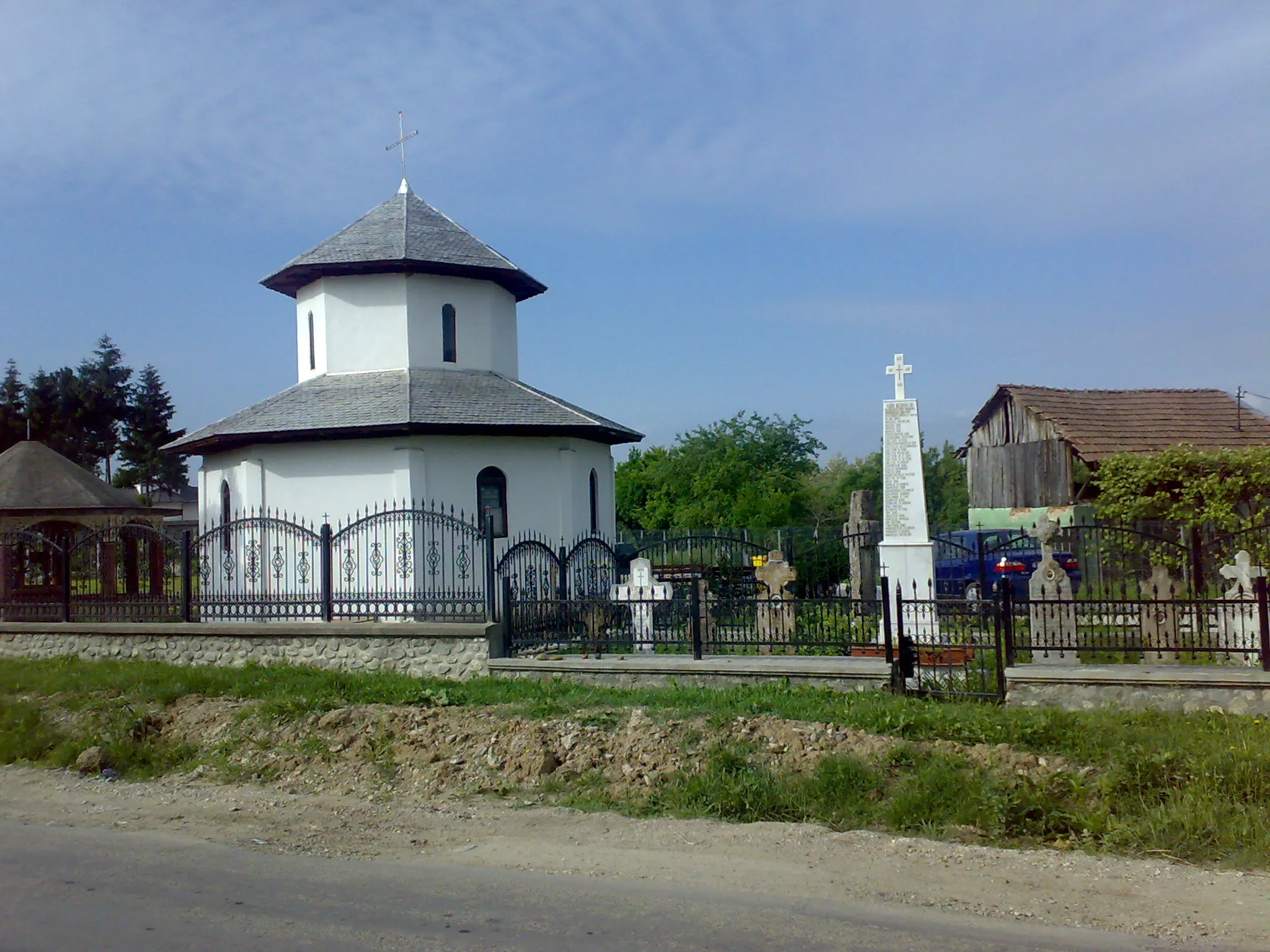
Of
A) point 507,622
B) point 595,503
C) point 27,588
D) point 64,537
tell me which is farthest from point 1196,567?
point 27,588

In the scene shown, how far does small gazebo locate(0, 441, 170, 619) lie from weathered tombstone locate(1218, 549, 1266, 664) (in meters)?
14.3

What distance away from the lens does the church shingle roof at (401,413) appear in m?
17.9

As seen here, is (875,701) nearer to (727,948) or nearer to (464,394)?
(727,948)

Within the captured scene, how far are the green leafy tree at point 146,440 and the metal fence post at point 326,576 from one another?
129 feet

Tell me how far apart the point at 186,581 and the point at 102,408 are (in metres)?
39.1

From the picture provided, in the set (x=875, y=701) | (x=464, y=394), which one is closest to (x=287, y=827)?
(x=875, y=701)

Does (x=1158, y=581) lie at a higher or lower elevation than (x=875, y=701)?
higher

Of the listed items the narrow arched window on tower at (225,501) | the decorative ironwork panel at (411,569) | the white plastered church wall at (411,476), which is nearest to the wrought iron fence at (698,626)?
the decorative ironwork panel at (411,569)

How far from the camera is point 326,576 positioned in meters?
14.4

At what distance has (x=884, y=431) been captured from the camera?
15289mm

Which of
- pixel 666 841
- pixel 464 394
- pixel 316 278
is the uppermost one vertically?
pixel 316 278

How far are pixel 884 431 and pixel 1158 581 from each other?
435 cm

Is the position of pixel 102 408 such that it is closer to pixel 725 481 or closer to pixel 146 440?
pixel 146 440

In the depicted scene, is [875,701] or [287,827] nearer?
[287,827]
